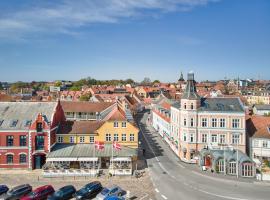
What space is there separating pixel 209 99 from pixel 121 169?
22.6 meters

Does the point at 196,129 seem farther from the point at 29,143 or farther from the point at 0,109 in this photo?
the point at 0,109

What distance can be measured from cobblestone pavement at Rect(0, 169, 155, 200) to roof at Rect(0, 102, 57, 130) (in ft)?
26.5

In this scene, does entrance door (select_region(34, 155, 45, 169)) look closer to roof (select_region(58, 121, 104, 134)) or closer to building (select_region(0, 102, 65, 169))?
building (select_region(0, 102, 65, 169))

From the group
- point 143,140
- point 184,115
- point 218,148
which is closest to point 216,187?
point 218,148

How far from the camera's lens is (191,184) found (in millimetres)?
40125

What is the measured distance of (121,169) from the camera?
44.6 m

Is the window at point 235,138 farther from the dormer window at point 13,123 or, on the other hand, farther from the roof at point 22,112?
the dormer window at point 13,123

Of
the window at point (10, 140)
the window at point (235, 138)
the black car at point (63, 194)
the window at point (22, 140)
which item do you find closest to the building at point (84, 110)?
the window at point (22, 140)

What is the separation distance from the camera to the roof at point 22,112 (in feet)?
158

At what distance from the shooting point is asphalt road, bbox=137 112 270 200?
3594 centimetres

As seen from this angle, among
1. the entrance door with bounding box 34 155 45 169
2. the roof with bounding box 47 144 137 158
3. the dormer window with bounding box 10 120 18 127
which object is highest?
the dormer window with bounding box 10 120 18 127

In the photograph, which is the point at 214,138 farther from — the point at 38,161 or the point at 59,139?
the point at 38,161

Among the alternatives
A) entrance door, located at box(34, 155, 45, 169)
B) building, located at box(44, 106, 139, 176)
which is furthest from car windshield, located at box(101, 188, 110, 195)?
entrance door, located at box(34, 155, 45, 169)

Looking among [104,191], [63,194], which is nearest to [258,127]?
[104,191]
